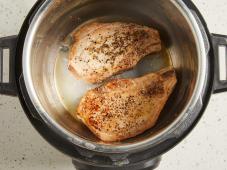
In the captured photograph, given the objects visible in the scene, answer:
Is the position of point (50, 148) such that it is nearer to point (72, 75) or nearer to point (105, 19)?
point (72, 75)

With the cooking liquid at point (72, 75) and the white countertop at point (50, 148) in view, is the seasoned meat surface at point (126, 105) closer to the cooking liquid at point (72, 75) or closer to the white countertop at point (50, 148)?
the cooking liquid at point (72, 75)

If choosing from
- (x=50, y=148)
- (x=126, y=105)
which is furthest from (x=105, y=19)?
(x=50, y=148)

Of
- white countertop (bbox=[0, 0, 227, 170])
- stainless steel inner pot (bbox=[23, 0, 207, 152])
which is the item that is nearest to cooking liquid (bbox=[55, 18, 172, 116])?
stainless steel inner pot (bbox=[23, 0, 207, 152])

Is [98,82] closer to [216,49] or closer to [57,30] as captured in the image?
[57,30]

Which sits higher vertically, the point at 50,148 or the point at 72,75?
the point at 72,75

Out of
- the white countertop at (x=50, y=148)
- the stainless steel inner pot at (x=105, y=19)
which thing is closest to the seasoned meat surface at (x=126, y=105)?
the stainless steel inner pot at (x=105, y=19)

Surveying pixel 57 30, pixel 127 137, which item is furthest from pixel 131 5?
pixel 127 137
